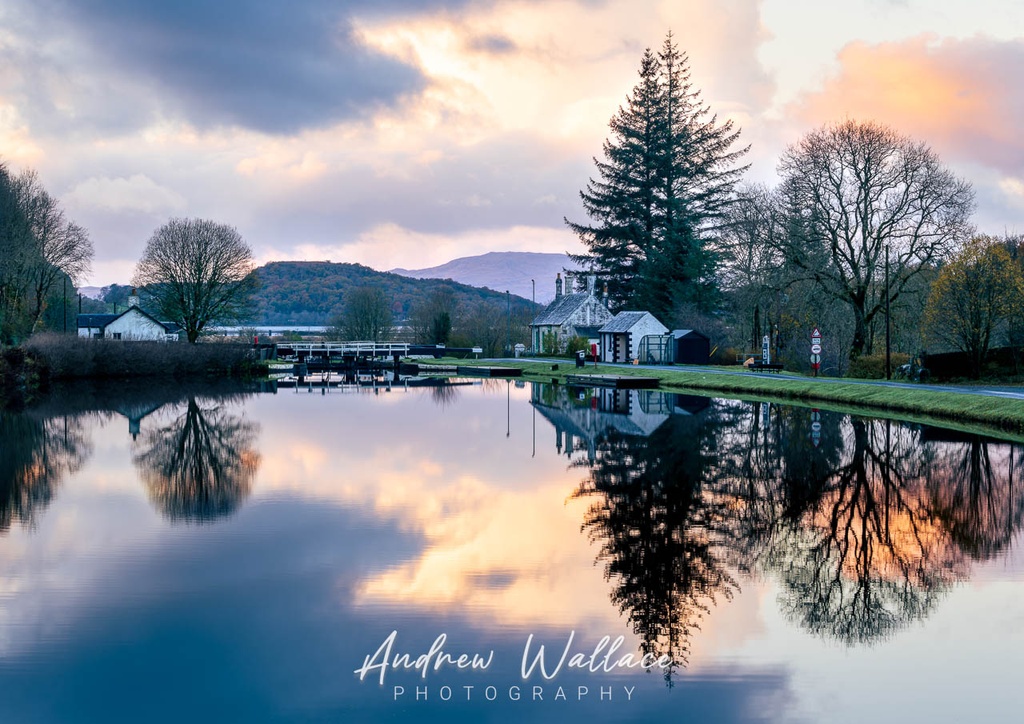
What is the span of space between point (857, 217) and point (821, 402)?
14.2 metres

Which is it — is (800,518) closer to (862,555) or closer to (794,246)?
(862,555)

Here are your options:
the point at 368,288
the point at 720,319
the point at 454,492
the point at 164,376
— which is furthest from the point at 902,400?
the point at 368,288

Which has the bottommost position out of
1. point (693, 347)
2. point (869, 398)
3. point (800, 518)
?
point (800, 518)

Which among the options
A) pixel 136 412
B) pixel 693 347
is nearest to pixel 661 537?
pixel 136 412

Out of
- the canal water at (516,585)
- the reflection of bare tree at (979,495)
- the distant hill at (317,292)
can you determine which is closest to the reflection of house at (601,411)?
the canal water at (516,585)

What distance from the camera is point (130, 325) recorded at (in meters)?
73.8

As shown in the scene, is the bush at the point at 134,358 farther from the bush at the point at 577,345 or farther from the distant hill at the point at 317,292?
the distant hill at the point at 317,292

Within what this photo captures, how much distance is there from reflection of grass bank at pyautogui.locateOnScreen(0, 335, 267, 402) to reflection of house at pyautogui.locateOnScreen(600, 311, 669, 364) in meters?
26.3

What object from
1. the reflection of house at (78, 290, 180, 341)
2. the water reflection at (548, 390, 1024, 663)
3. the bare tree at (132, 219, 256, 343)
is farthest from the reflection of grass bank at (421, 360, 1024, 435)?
the reflection of house at (78, 290, 180, 341)

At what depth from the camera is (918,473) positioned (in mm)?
19125

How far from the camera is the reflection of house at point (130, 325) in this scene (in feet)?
240

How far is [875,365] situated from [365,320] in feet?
210

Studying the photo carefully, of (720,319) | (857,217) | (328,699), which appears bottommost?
(328,699)

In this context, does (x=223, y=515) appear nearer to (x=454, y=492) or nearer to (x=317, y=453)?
(x=454, y=492)
